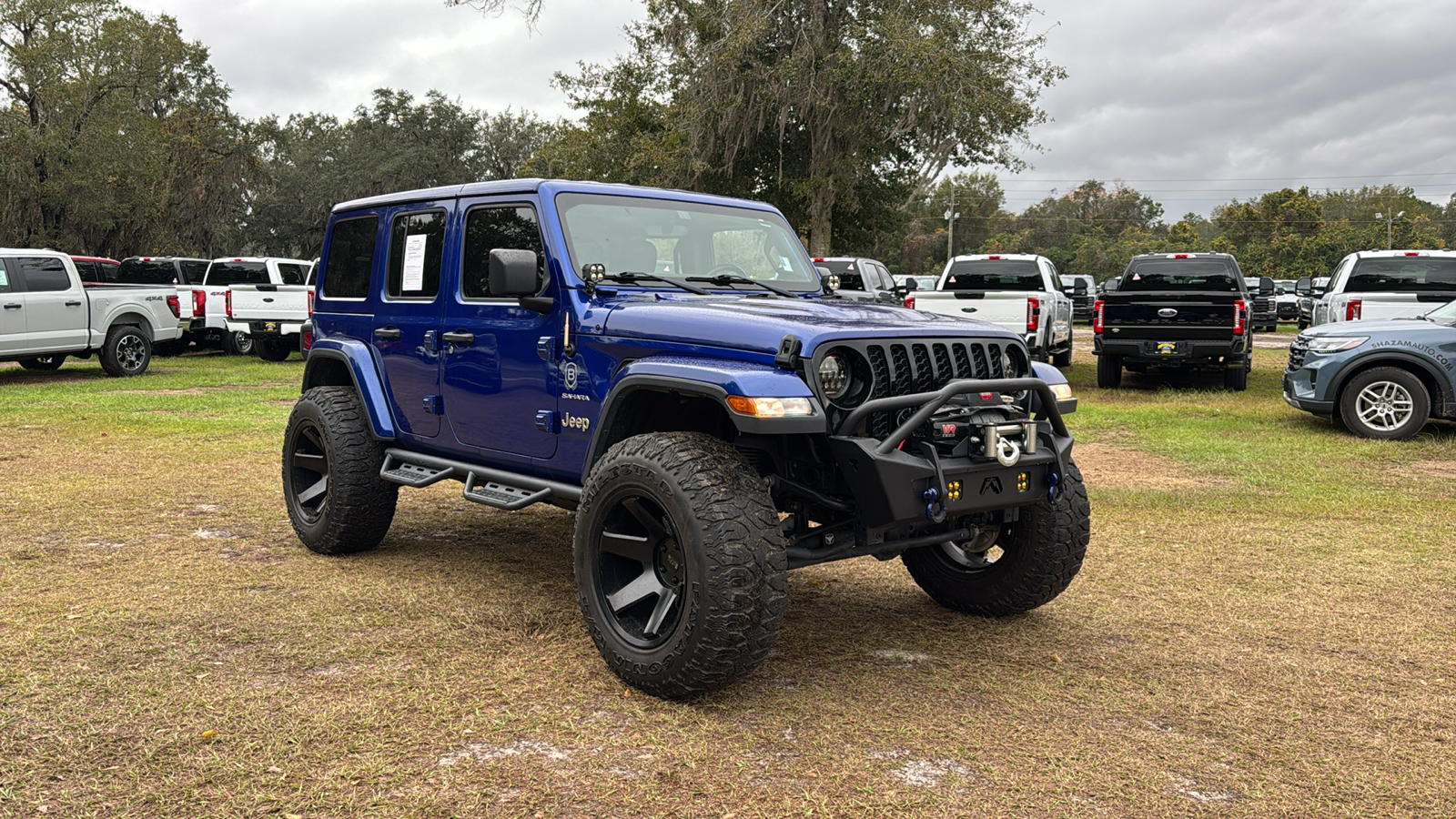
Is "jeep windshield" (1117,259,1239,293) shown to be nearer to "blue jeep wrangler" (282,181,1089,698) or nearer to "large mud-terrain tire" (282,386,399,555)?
"blue jeep wrangler" (282,181,1089,698)

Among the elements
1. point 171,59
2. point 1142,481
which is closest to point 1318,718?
point 1142,481

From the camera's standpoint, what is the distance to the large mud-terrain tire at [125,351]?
16.7 m

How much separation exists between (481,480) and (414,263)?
4.04 ft

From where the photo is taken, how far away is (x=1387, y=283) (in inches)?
592

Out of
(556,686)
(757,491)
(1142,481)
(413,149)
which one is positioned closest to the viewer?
(757,491)

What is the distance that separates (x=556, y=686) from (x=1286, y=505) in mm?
5712

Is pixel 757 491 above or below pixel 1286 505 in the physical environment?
above

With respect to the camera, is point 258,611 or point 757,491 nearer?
point 757,491

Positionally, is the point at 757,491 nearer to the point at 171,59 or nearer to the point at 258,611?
the point at 258,611

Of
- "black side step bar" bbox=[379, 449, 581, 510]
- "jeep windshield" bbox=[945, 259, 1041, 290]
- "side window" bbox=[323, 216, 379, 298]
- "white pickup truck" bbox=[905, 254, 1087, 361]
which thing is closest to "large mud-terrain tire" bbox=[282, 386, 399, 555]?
"black side step bar" bbox=[379, 449, 581, 510]

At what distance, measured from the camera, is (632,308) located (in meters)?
4.52

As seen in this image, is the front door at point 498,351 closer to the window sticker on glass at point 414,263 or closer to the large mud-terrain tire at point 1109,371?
the window sticker on glass at point 414,263

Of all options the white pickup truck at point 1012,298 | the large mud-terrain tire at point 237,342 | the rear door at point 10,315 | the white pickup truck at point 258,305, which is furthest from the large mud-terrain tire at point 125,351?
the white pickup truck at point 1012,298

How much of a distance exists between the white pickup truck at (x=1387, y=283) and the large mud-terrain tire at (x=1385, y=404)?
3.30 m
